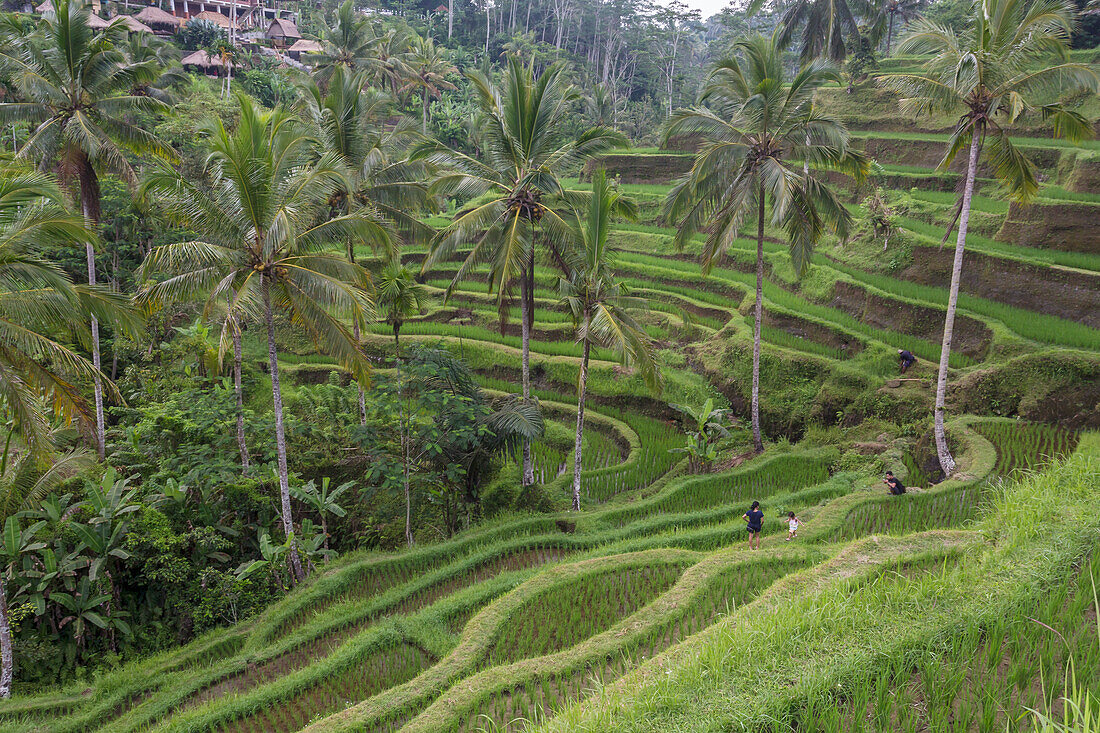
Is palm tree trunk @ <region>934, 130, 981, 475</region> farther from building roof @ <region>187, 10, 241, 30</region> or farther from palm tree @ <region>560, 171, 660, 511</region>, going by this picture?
building roof @ <region>187, 10, 241, 30</region>

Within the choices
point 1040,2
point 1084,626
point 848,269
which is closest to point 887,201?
point 848,269

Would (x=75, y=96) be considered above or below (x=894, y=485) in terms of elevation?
above

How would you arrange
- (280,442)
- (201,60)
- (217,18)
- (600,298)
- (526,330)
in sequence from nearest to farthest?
(280,442)
(600,298)
(526,330)
(201,60)
(217,18)

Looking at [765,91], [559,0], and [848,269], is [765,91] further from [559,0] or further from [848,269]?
[559,0]

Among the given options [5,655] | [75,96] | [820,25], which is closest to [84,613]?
[5,655]

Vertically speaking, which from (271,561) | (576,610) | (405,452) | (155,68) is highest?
(155,68)

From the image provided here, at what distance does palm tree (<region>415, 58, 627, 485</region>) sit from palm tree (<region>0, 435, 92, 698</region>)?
6.81 m

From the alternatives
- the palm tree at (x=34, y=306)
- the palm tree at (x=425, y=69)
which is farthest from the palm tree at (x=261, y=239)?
the palm tree at (x=425, y=69)

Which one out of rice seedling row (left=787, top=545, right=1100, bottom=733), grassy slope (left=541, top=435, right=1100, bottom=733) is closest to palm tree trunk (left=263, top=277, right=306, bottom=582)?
grassy slope (left=541, top=435, right=1100, bottom=733)

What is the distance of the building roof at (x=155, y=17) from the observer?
144 ft

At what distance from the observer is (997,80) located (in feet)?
34.1

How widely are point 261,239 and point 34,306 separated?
2.87 m

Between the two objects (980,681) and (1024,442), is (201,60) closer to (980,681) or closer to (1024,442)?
(1024,442)

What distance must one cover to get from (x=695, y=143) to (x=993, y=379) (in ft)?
69.8
